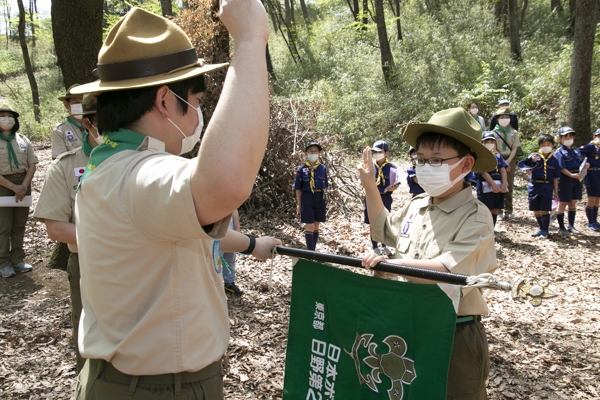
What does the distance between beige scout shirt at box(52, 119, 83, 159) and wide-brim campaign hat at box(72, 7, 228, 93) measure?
498 cm

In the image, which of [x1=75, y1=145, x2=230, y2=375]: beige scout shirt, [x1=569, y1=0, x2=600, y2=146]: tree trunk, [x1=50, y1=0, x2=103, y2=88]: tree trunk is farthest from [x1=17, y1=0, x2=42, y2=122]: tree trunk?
[x1=75, y1=145, x2=230, y2=375]: beige scout shirt

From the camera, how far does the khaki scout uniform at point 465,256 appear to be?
2.55m

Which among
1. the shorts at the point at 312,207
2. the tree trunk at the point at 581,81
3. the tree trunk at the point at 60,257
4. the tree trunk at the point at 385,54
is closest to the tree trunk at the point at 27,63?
the tree trunk at the point at 385,54

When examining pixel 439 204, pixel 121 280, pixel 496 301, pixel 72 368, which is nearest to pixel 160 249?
pixel 121 280

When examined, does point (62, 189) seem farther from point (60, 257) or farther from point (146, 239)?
point (60, 257)

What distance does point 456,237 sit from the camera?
2631 millimetres

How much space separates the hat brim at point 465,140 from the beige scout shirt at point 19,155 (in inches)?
263

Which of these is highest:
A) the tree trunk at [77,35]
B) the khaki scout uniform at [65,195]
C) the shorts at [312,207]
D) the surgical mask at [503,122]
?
the tree trunk at [77,35]

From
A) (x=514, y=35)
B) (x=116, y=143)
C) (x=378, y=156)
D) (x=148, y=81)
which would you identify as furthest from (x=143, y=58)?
(x=514, y=35)

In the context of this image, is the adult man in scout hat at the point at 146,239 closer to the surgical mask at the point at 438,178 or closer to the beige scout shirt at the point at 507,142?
the surgical mask at the point at 438,178

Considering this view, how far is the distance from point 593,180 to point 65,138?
9.92 m

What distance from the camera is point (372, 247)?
863 cm

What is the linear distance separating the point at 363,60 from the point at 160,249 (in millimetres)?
25389

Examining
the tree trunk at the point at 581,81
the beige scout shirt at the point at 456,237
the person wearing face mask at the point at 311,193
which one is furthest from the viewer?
the tree trunk at the point at 581,81
